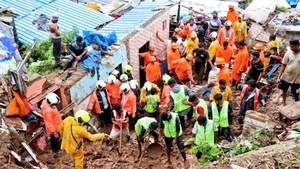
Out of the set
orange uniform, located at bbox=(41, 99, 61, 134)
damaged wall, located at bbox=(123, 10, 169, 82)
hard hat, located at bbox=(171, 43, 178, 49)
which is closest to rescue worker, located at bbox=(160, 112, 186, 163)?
orange uniform, located at bbox=(41, 99, 61, 134)

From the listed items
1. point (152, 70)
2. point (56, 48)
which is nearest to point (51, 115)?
point (56, 48)

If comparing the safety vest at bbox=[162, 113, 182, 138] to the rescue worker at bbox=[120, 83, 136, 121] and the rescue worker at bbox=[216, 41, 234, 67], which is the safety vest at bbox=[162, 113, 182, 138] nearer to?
the rescue worker at bbox=[120, 83, 136, 121]

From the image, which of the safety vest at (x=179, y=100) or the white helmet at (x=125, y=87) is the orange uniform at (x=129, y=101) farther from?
the safety vest at (x=179, y=100)

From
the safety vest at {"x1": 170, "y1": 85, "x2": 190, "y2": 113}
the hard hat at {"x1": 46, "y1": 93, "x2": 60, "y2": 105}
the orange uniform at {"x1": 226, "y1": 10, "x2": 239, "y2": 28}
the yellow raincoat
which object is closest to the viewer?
the yellow raincoat

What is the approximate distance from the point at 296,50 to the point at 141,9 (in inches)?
316

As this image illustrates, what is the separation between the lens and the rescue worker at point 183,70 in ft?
37.6

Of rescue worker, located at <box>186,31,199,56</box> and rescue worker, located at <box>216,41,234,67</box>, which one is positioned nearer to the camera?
rescue worker, located at <box>216,41,234,67</box>

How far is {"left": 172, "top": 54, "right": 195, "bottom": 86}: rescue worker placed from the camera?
11453 mm

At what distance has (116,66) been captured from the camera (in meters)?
11.4

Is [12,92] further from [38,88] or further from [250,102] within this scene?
[250,102]

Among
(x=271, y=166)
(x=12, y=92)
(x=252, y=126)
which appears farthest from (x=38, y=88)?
(x=271, y=166)

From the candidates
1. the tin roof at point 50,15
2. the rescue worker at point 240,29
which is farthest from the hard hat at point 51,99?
the rescue worker at point 240,29

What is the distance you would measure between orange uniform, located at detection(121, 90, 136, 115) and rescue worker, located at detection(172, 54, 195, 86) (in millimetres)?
2247

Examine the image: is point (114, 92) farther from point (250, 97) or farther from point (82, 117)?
point (250, 97)
